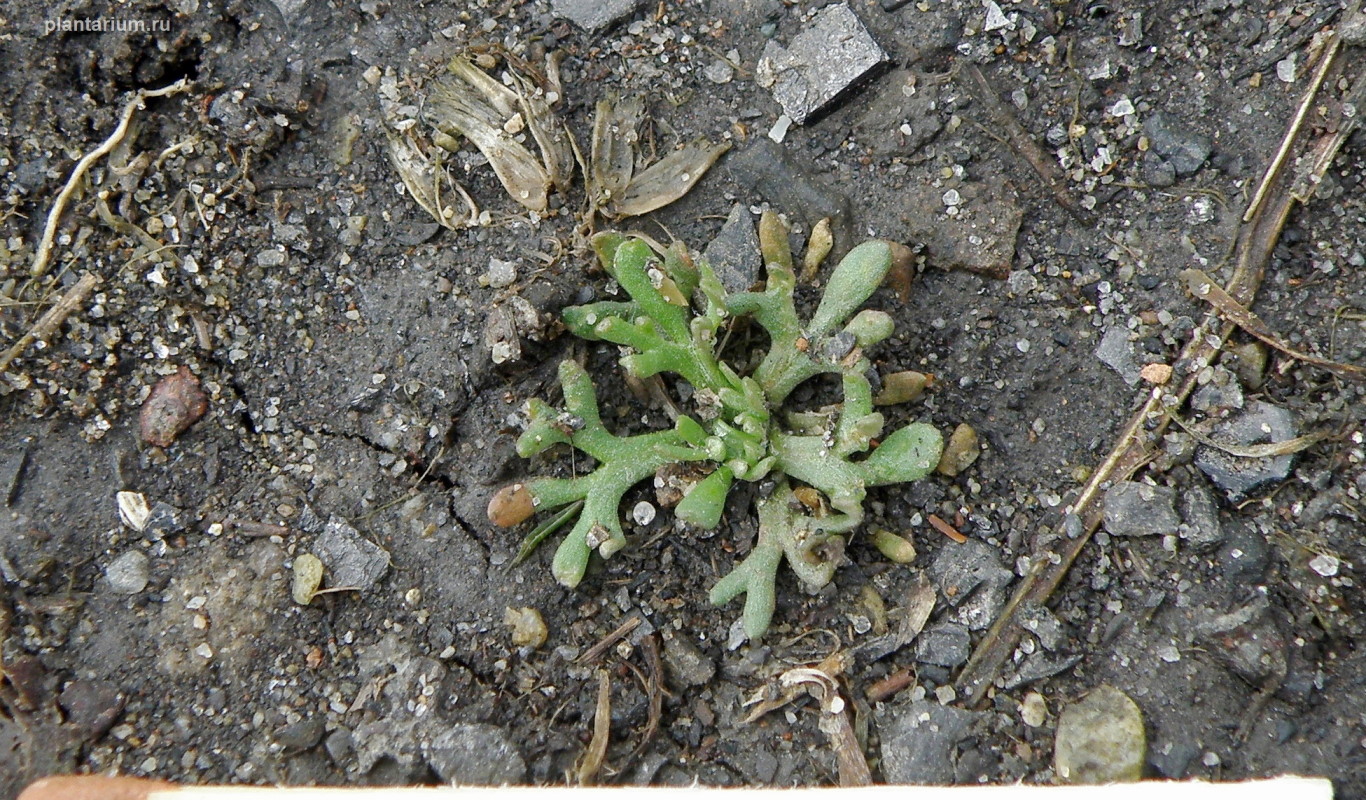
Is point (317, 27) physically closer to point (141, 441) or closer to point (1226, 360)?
point (141, 441)

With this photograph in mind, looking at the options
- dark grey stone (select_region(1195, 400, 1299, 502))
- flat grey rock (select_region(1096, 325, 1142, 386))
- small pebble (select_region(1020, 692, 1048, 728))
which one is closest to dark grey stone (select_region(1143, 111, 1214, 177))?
flat grey rock (select_region(1096, 325, 1142, 386))

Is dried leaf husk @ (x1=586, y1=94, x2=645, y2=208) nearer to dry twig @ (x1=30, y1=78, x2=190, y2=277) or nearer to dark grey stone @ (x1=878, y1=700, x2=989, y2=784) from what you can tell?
dry twig @ (x1=30, y1=78, x2=190, y2=277)

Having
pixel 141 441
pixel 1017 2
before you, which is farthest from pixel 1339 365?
pixel 141 441

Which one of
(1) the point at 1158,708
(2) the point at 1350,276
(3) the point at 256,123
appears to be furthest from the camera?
(3) the point at 256,123

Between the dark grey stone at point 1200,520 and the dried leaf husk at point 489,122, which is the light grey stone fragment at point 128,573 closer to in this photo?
the dried leaf husk at point 489,122

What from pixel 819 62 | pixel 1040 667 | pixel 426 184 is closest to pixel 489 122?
pixel 426 184

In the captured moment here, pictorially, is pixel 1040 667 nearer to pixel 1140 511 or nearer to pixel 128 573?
pixel 1140 511
